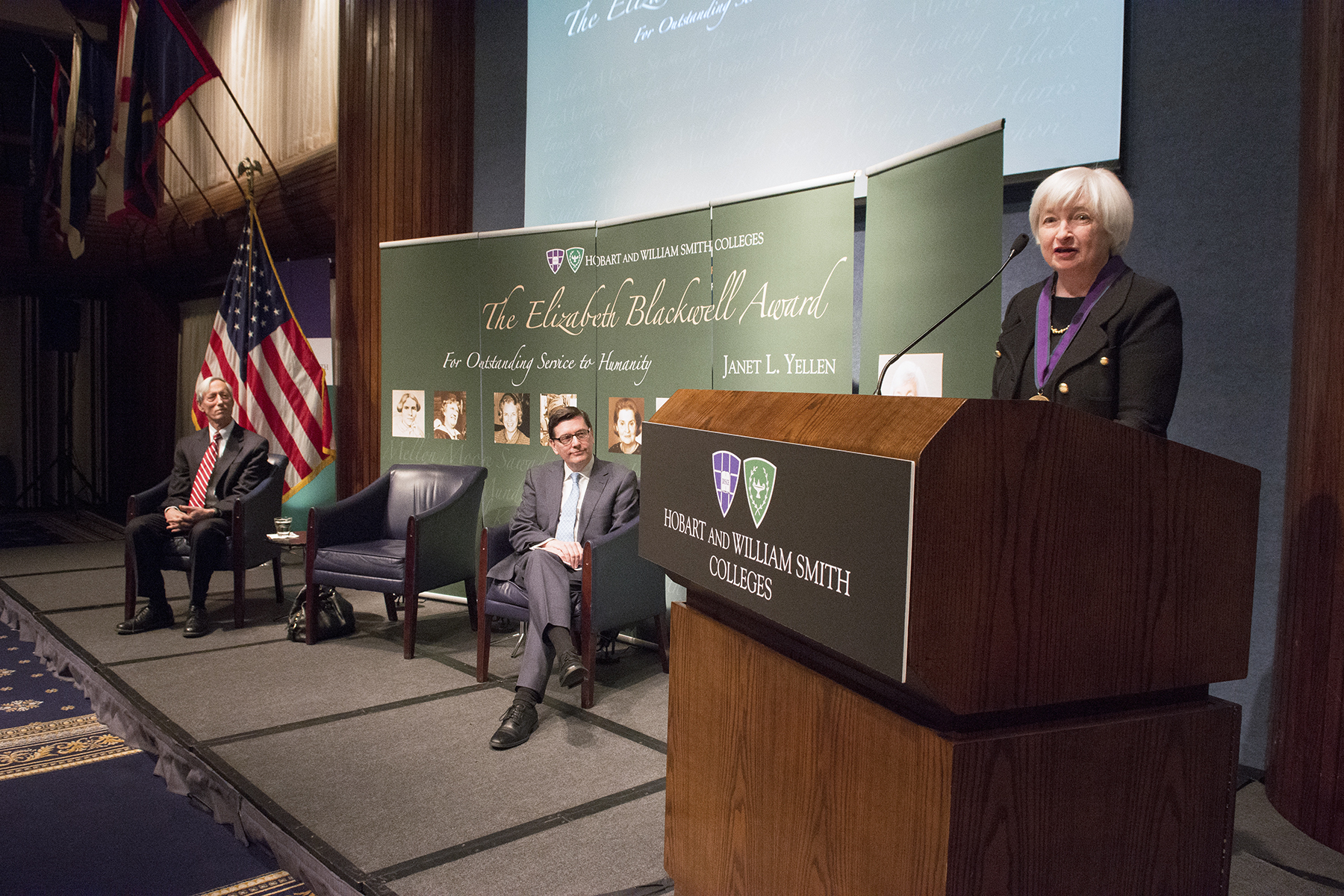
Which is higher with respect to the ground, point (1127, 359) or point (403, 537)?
point (1127, 359)

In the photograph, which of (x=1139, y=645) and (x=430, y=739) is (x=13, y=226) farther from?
(x=1139, y=645)

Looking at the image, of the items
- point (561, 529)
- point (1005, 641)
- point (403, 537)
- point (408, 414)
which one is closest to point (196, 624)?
point (403, 537)

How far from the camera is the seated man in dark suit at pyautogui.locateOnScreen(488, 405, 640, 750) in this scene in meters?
3.41

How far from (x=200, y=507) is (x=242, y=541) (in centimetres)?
36

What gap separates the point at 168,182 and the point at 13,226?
5.62ft

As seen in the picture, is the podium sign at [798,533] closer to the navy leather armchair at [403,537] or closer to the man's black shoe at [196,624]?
the navy leather armchair at [403,537]

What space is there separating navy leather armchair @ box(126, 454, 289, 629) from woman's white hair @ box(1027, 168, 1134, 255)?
423 centimetres

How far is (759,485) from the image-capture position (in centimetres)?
122

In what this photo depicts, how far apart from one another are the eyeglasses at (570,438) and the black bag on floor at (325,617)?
1.50m

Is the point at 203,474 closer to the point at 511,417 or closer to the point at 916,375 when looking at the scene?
the point at 511,417

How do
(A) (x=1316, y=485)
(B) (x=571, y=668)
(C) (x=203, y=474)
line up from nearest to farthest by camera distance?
1. (A) (x=1316, y=485)
2. (B) (x=571, y=668)
3. (C) (x=203, y=474)

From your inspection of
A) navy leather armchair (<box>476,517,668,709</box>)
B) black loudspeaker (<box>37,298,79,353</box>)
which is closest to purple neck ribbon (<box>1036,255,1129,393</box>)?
navy leather armchair (<box>476,517,668,709</box>)

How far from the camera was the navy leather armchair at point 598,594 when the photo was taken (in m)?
3.48

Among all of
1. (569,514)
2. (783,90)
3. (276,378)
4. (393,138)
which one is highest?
(393,138)
